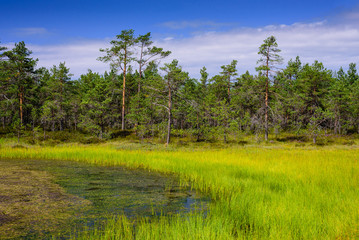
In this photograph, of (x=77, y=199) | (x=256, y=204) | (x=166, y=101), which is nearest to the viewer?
(x=256, y=204)

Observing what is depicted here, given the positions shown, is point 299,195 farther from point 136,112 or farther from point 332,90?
point 332,90

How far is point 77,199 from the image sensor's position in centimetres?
695

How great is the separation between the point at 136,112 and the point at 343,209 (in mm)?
26191

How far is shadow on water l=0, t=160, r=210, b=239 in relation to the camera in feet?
16.9

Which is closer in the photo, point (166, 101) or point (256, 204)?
point (256, 204)

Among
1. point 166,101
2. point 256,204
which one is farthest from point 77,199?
point 166,101

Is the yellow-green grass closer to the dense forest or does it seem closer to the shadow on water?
the shadow on water

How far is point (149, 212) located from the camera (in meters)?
5.88

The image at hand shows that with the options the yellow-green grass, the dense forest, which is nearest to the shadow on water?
the yellow-green grass

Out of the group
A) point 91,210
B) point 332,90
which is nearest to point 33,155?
point 91,210

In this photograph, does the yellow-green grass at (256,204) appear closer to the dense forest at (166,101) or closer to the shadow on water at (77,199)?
the shadow on water at (77,199)

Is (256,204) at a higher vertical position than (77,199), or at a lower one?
higher

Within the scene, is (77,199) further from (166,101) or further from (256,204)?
(166,101)

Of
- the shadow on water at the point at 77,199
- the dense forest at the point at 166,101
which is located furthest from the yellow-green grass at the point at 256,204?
the dense forest at the point at 166,101
